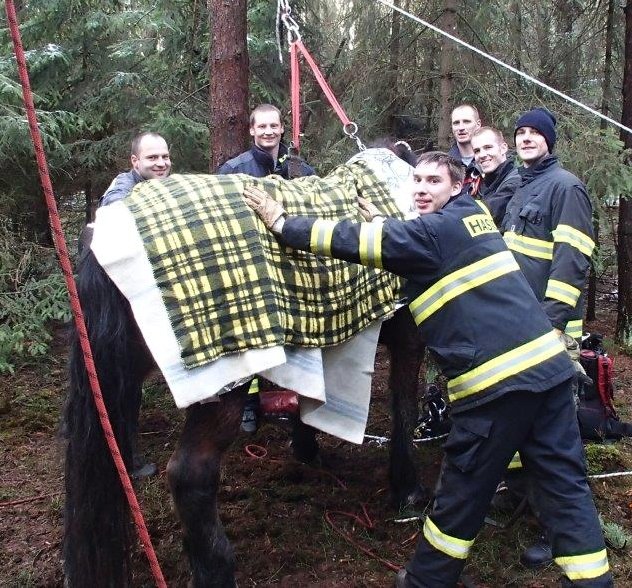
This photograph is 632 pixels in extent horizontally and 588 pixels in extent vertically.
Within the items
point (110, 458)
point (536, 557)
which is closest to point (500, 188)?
point (536, 557)

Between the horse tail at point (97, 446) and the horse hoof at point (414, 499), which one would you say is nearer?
the horse tail at point (97, 446)

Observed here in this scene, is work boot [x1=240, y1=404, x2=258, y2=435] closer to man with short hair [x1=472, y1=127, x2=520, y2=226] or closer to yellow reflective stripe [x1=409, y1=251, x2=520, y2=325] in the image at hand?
man with short hair [x1=472, y1=127, x2=520, y2=226]

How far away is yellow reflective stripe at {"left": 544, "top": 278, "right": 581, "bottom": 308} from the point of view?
9.30ft

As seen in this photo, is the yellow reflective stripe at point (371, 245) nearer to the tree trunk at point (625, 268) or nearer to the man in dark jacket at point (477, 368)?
the man in dark jacket at point (477, 368)

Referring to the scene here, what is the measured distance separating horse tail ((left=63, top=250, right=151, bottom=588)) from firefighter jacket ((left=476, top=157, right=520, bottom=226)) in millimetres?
2185

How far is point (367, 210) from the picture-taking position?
8.93 ft

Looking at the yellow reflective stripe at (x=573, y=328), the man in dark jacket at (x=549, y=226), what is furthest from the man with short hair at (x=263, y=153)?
the yellow reflective stripe at (x=573, y=328)

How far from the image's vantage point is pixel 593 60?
24.8 ft

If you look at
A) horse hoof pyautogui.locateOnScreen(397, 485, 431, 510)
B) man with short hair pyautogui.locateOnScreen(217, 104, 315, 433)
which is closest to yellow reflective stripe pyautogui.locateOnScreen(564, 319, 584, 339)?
horse hoof pyautogui.locateOnScreen(397, 485, 431, 510)

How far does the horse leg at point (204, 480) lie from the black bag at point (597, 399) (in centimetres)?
240

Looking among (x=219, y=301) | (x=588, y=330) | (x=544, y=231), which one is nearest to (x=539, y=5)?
(x=588, y=330)

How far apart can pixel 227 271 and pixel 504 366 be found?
1071mm

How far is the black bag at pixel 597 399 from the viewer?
3693mm

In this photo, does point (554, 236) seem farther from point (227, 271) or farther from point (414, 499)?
point (227, 271)
